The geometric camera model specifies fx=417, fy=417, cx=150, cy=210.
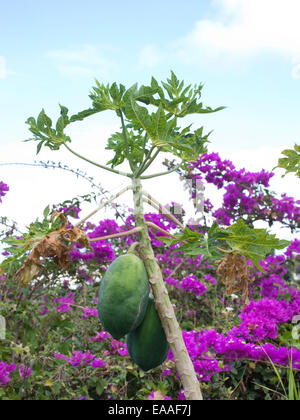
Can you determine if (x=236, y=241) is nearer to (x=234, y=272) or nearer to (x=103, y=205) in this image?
(x=234, y=272)

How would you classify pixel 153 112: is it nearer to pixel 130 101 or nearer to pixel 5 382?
pixel 130 101

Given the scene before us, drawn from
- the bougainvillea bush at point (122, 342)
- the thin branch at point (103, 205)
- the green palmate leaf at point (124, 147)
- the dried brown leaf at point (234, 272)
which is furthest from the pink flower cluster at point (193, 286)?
the thin branch at point (103, 205)

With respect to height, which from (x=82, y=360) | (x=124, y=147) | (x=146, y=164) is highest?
(x=124, y=147)

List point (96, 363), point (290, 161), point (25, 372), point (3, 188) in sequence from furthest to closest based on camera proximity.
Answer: point (3, 188) < point (96, 363) < point (25, 372) < point (290, 161)

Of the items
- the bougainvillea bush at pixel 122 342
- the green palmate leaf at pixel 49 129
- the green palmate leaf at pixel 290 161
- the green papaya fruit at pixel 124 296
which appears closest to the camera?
the green papaya fruit at pixel 124 296

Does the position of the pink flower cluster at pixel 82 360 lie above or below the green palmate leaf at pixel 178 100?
below

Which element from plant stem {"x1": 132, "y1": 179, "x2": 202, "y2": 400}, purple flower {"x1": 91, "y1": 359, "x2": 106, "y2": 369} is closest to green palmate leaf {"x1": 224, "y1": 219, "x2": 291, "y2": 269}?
plant stem {"x1": 132, "y1": 179, "x2": 202, "y2": 400}

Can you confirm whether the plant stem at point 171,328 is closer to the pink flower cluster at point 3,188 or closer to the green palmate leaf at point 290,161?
the green palmate leaf at point 290,161

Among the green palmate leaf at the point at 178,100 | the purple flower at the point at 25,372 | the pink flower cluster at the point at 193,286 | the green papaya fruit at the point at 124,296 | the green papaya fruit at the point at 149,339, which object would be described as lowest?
the green papaya fruit at the point at 149,339

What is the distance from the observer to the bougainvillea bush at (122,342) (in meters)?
2.64

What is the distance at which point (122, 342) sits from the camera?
3150mm

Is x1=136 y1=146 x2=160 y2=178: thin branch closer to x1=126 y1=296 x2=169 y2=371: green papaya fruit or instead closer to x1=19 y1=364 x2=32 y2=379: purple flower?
x1=126 y1=296 x2=169 y2=371: green papaya fruit

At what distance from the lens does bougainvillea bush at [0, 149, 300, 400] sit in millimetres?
2641

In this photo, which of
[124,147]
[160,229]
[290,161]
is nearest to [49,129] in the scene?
[124,147]
